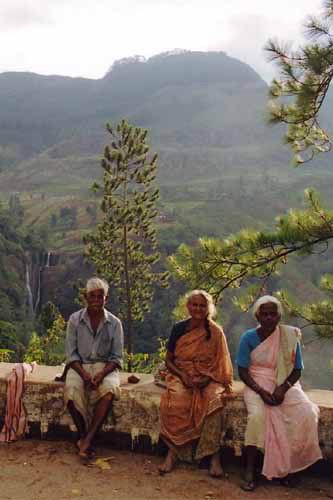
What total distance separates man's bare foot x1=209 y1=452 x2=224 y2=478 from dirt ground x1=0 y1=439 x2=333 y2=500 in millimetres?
38

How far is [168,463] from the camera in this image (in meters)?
3.49

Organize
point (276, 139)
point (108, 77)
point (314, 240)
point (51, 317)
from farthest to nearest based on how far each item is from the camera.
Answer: point (108, 77) < point (276, 139) < point (51, 317) < point (314, 240)

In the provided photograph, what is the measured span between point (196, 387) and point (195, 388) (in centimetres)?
1

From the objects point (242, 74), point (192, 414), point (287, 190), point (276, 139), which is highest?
point (242, 74)

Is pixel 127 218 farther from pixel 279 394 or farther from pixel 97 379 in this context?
pixel 279 394

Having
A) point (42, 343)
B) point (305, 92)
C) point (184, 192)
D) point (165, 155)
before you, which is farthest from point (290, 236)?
point (165, 155)

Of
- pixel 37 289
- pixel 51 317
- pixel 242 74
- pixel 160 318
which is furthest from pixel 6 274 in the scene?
pixel 242 74

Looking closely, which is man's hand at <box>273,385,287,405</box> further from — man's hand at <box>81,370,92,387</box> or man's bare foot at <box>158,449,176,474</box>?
man's hand at <box>81,370,92,387</box>

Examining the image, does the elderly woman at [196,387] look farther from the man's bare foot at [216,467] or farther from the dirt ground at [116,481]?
the dirt ground at [116,481]

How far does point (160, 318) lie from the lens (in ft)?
125

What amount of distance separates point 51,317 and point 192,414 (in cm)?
1279

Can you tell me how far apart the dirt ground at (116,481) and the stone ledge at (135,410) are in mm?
188

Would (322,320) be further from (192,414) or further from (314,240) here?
(192,414)

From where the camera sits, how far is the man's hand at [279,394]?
343 centimetres
